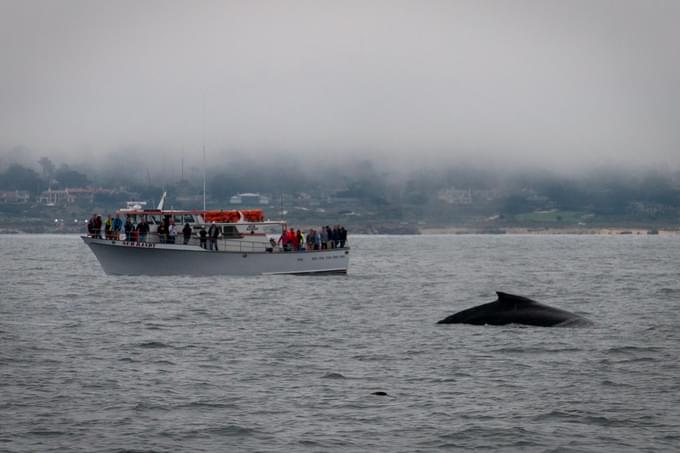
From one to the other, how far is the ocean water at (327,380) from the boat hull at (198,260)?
59.3ft

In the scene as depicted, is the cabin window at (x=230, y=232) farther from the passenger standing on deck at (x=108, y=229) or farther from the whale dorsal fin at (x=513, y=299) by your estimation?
the whale dorsal fin at (x=513, y=299)

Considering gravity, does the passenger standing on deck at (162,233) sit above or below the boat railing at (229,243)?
above

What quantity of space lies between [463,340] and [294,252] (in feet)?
124

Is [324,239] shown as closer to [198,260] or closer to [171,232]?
[198,260]

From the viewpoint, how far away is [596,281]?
78.6m

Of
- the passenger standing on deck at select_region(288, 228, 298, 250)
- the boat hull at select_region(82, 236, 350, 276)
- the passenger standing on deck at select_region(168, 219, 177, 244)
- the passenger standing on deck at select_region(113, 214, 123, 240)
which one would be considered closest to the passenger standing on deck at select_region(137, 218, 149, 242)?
the boat hull at select_region(82, 236, 350, 276)

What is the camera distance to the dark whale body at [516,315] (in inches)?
1490

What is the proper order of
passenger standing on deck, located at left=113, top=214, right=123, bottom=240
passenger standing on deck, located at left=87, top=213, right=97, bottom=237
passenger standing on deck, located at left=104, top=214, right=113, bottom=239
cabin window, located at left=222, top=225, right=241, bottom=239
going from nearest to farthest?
passenger standing on deck, located at left=113, top=214, right=123, bottom=240
cabin window, located at left=222, top=225, right=241, bottom=239
passenger standing on deck, located at left=104, top=214, right=113, bottom=239
passenger standing on deck, located at left=87, top=213, right=97, bottom=237

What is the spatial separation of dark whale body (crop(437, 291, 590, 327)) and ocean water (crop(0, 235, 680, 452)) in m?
0.76

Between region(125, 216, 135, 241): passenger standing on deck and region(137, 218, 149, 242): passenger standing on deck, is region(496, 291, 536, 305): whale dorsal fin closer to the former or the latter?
region(137, 218, 149, 242): passenger standing on deck

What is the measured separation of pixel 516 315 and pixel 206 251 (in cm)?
3408

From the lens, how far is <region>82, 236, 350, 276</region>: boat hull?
6944cm

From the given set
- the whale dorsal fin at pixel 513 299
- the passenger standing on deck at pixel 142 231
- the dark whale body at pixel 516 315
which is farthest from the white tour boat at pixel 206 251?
the whale dorsal fin at pixel 513 299

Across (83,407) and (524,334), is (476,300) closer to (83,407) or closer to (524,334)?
(524,334)
